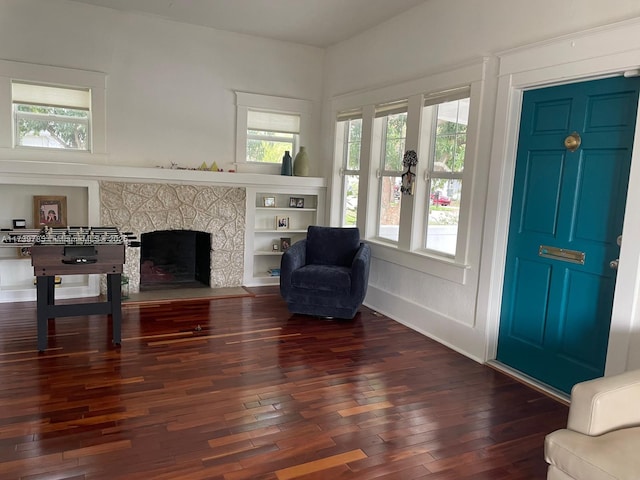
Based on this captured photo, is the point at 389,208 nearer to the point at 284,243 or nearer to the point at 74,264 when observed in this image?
the point at 284,243

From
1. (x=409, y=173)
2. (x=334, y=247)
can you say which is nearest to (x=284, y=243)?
(x=334, y=247)

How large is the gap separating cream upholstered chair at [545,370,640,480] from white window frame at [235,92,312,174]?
4.65 m

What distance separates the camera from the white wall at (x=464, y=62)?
3.20 meters

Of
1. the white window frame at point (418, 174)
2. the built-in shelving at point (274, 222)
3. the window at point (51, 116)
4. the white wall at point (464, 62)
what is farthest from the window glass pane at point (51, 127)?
the white wall at point (464, 62)

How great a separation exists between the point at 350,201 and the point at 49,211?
3.28 m

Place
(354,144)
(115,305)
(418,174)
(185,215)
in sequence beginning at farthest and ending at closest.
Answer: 1. (354,144)
2. (185,215)
3. (418,174)
4. (115,305)

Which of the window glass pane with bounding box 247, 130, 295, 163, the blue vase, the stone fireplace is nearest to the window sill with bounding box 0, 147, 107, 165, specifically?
the stone fireplace

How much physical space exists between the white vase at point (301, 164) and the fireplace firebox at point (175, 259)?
53.0 inches

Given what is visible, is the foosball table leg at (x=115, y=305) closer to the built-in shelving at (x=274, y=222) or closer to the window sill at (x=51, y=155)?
the window sill at (x=51, y=155)

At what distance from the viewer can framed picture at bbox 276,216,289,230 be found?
6117mm

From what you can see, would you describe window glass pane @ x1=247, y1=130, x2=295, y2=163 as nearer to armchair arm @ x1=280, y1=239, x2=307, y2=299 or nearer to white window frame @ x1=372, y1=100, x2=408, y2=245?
white window frame @ x1=372, y1=100, x2=408, y2=245

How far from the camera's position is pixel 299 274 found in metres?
4.62

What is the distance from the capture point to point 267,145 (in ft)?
19.9

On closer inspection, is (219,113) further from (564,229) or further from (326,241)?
(564,229)
